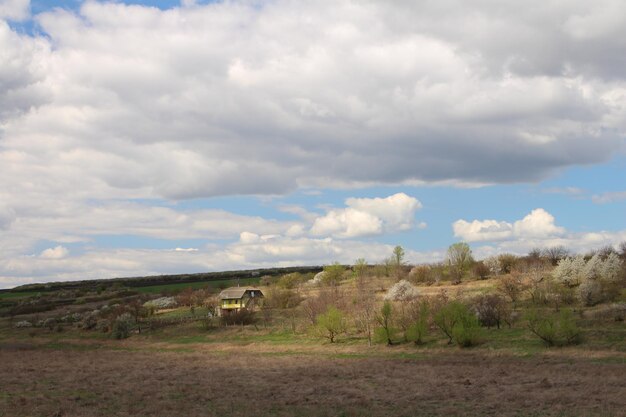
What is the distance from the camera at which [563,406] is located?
85.9 ft

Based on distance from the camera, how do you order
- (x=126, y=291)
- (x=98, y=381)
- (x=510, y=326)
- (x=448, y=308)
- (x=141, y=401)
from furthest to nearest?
1. (x=126, y=291)
2. (x=510, y=326)
3. (x=448, y=308)
4. (x=98, y=381)
5. (x=141, y=401)

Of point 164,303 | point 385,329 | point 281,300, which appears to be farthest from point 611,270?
point 164,303

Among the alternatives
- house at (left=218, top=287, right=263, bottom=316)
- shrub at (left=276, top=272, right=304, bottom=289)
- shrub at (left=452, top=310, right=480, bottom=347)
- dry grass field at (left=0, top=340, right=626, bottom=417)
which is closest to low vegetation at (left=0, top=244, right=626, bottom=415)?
shrub at (left=452, top=310, right=480, bottom=347)

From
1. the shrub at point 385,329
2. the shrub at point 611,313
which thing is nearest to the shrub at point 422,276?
the shrub at point 611,313

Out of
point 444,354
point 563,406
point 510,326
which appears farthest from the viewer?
point 510,326

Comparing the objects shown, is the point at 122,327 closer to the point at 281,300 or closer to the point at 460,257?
the point at 281,300

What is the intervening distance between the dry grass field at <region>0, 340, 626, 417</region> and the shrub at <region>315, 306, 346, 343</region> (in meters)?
7.17

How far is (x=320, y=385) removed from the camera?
34875 millimetres

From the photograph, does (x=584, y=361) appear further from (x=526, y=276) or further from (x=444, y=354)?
(x=526, y=276)

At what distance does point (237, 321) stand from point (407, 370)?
42593mm

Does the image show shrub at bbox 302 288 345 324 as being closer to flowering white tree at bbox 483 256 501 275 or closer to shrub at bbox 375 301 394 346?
shrub at bbox 375 301 394 346

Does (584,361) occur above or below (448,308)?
below

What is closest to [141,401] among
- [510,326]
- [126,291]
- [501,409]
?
[501,409]

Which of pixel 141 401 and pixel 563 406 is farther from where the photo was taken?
pixel 141 401
